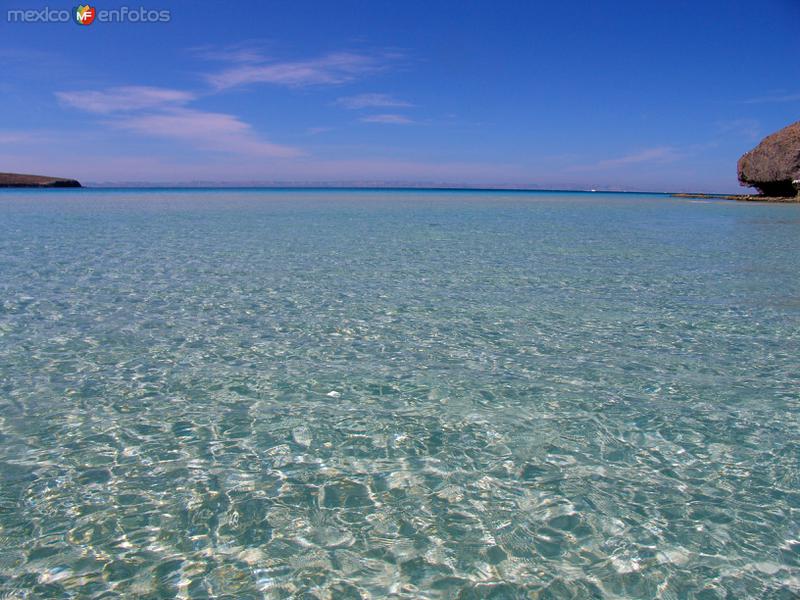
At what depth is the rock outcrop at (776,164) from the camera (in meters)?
53.8

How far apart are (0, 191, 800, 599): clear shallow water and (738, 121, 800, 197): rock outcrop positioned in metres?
55.0

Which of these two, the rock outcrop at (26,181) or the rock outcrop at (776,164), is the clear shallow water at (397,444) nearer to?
the rock outcrop at (776,164)

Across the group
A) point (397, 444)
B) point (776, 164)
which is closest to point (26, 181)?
point (776, 164)

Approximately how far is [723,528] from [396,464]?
6.77 ft

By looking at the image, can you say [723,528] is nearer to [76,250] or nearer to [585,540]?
[585,540]

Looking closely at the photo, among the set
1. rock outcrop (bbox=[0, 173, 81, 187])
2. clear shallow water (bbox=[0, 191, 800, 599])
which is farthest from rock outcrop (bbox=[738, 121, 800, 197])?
rock outcrop (bbox=[0, 173, 81, 187])

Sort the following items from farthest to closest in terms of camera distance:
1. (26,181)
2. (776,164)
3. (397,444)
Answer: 1. (26,181)
2. (776,164)
3. (397,444)

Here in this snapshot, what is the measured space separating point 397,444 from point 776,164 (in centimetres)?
6502

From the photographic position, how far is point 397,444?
4336mm

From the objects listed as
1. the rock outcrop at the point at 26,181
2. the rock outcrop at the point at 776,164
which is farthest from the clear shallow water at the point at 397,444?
the rock outcrop at the point at 26,181

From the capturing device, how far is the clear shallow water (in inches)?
117

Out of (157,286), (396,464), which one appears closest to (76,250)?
(157,286)

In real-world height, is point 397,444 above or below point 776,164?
below

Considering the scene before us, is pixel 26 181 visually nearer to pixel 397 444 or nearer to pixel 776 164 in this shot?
pixel 776 164
